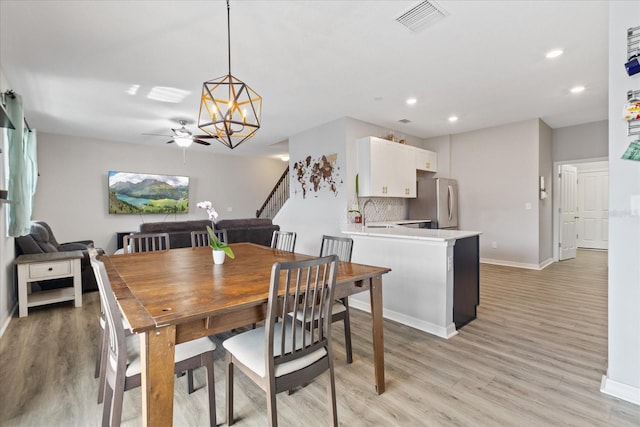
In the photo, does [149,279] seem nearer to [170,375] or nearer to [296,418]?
[170,375]

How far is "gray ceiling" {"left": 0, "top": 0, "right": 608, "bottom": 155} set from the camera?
235 cm

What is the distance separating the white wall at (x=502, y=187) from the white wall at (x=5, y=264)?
694 cm

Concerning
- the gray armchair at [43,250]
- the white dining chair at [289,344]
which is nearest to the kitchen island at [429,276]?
the white dining chair at [289,344]

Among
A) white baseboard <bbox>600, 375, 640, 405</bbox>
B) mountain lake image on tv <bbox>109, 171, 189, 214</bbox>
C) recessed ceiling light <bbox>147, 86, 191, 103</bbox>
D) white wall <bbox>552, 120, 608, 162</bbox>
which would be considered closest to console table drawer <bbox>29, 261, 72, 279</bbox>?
recessed ceiling light <bbox>147, 86, 191, 103</bbox>

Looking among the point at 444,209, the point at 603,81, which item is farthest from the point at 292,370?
the point at 444,209

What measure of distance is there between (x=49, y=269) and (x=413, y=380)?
4.04 metres

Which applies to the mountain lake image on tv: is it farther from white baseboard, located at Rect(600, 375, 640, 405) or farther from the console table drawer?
white baseboard, located at Rect(600, 375, 640, 405)

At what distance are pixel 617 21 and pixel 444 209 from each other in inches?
167

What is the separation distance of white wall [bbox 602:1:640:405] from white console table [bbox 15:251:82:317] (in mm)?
5046

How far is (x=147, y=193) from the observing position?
22.8ft

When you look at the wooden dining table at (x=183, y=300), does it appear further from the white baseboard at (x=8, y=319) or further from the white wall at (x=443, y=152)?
the white wall at (x=443, y=152)

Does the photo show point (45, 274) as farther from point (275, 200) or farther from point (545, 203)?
point (545, 203)

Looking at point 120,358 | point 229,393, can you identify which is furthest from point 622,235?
point 120,358

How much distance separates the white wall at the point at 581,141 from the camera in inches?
214
